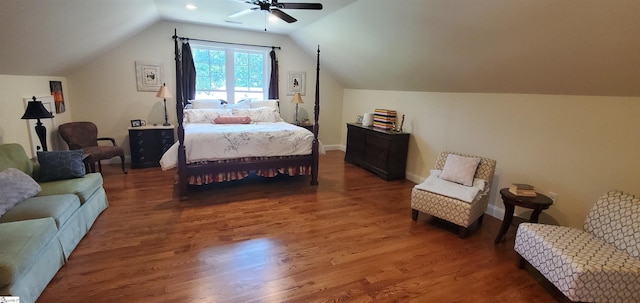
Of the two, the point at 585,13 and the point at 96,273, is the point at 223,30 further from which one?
the point at 585,13

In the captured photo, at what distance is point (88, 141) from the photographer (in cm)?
436

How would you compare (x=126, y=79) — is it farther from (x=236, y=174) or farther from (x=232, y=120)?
(x=236, y=174)

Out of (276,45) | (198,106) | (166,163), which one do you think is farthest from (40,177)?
(276,45)

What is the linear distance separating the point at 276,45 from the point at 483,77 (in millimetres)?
3915

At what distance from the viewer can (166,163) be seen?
3.53 metres

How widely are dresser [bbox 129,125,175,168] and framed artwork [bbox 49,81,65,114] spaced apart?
894mm

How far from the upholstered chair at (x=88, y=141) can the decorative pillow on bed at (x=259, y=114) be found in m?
1.87

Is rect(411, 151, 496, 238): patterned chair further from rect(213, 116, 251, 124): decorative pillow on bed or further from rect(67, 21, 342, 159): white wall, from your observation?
rect(67, 21, 342, 159): white wall

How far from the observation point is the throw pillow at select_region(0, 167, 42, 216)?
215cm

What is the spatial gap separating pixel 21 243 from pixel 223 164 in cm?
210

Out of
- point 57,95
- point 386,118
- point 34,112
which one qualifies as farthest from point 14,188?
point 386,118

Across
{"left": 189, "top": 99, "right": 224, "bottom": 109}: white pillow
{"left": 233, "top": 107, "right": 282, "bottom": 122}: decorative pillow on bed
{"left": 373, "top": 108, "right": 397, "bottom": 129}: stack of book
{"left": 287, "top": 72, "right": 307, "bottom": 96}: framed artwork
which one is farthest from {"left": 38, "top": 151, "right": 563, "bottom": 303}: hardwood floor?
{"left": 287, "top": 72, "right": 307, "bottom": 96}: framed artwork

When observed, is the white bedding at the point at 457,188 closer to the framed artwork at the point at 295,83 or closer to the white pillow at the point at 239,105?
the white pillow at the point at 239,105

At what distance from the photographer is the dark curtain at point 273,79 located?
577 cm
